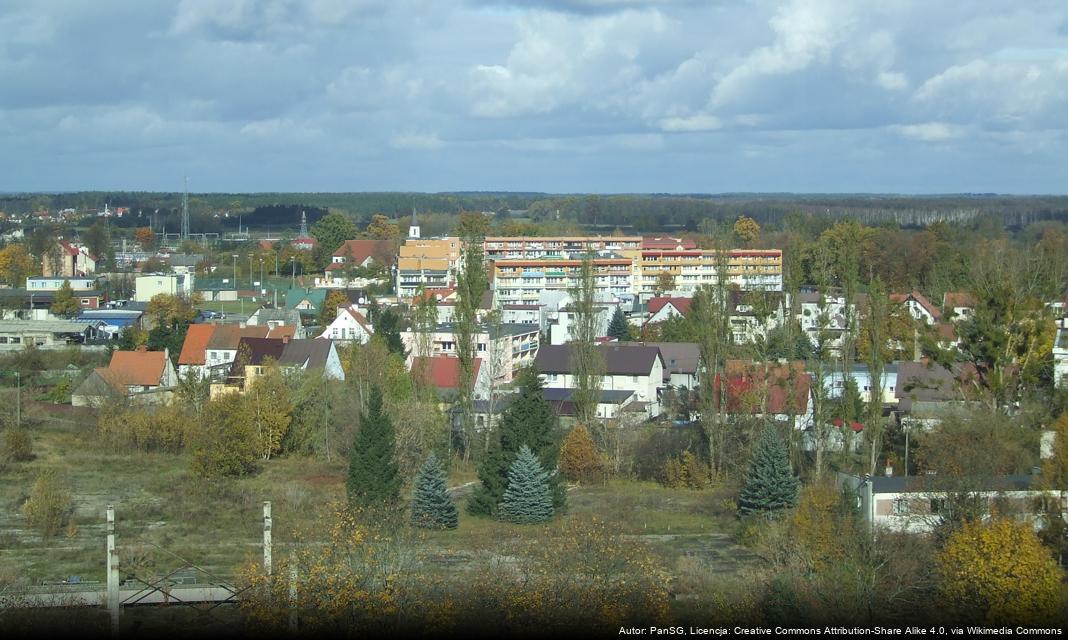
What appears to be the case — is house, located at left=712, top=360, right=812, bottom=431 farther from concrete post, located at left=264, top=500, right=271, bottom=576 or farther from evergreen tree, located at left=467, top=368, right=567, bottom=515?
concrete post, located at left=264, top=500, right=271, bottom=576

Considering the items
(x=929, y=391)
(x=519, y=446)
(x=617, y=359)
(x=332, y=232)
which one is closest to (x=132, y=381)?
(x=617, y=359)

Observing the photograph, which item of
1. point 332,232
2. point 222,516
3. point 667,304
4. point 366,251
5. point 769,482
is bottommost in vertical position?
point 222,516

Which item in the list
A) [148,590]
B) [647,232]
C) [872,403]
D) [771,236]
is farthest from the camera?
[647,232]

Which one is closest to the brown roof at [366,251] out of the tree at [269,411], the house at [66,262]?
the house at [66,262]

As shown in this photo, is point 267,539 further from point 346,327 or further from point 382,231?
point 382,231

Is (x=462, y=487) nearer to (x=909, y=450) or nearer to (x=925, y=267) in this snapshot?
(x=909, y=450)

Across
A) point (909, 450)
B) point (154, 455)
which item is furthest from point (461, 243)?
point (909, 450)
